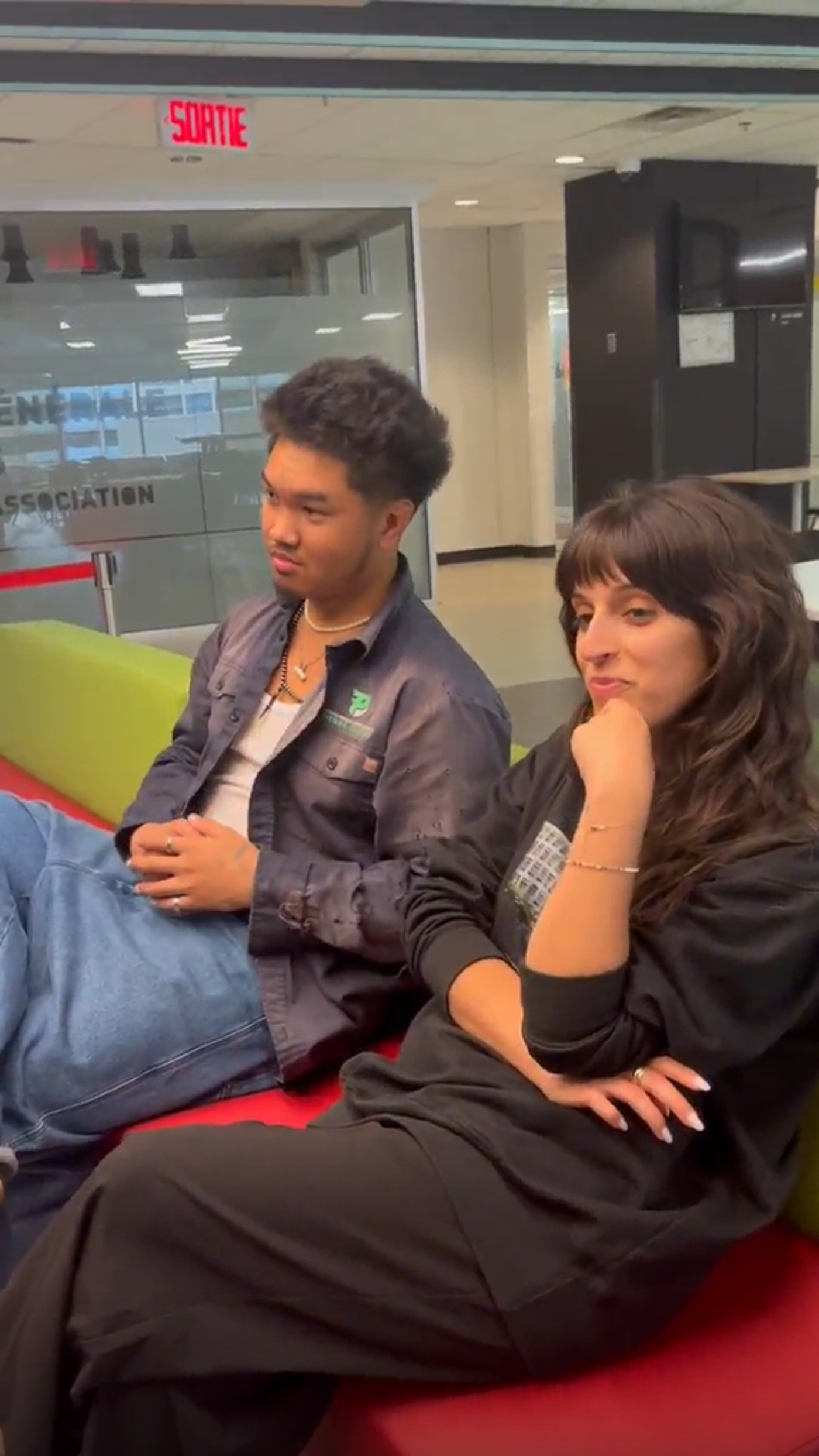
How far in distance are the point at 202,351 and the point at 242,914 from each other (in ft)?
21.9

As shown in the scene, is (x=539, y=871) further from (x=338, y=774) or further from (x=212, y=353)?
(x=212, y=353)

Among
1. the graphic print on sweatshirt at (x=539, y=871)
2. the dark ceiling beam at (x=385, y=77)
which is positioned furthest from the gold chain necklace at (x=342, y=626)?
the dark ceiling beam at (x=385, y=77)

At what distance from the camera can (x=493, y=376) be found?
10.9m

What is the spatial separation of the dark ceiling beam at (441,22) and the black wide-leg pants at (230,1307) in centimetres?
384

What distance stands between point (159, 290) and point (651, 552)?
716 cm

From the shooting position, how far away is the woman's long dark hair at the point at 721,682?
1.21 meters

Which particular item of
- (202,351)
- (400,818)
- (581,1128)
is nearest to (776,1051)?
(581,1128)

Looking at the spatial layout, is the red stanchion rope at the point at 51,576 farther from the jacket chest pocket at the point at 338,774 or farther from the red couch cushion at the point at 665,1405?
the red couch cushion at the point at 665,1405

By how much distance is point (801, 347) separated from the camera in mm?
8672

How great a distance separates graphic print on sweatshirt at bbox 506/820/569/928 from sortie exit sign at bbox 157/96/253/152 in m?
4.76

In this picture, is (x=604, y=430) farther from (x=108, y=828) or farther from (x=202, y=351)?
(x=108, y=828)

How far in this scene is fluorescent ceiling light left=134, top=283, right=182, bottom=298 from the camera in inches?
305

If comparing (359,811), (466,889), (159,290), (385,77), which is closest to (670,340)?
(159,290)

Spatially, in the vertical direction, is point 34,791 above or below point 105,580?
below
